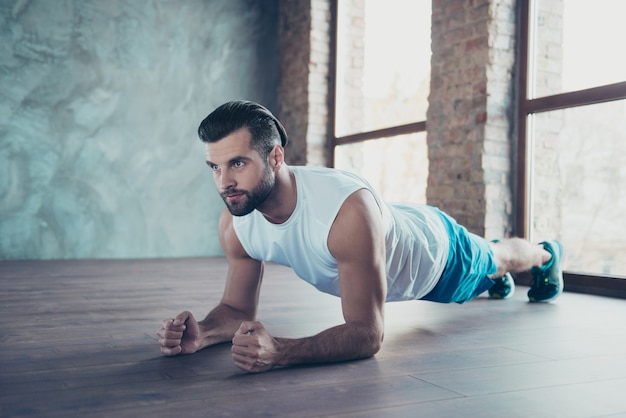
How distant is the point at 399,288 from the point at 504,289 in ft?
4.06

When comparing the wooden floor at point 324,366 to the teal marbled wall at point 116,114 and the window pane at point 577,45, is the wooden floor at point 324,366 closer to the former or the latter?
the window pane at point 577,45

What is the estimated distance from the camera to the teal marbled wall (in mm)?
5246

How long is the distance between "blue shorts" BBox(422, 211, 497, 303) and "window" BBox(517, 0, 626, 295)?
1217mm

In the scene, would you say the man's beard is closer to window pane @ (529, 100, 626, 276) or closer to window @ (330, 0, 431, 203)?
window pane @ (529, 100, 626, 276)

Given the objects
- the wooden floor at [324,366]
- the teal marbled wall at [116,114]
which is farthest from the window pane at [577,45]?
the teal marbled wall at [116,114]

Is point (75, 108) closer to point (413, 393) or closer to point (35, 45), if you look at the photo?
point (35, 45)

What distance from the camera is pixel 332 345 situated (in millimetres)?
1764

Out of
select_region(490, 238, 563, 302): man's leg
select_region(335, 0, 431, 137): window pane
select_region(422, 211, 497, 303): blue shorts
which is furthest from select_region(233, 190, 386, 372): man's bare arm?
select_region(335, 0, 431, 137): window pane

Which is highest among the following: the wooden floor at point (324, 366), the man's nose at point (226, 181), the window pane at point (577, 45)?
the window pane at point (577, 45)

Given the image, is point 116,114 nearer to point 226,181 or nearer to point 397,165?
point 397,165

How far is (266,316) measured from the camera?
2691 mm

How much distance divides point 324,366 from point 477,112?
9.07 feet

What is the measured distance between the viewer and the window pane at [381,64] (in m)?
4.93

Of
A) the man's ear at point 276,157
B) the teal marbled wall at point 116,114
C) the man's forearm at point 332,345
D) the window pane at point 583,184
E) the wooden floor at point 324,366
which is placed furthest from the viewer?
the teal marbled wall at point 116,114
